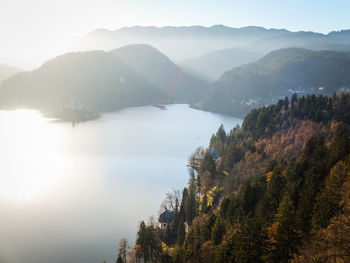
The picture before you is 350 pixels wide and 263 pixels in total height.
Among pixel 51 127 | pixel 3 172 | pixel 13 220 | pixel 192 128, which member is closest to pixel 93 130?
pixel 51 127

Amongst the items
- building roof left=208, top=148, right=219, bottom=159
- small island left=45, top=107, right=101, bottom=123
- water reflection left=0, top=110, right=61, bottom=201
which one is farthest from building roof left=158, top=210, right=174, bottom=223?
small island left=45, top=107, right=101, bottom=123

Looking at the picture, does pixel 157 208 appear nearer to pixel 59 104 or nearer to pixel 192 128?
pixel 192 128

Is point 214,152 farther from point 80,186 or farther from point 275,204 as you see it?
point 275,204

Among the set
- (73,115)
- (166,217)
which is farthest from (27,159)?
(73,115)

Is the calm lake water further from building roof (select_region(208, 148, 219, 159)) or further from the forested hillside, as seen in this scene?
building roof (select_region(208, 148, 219, 159))

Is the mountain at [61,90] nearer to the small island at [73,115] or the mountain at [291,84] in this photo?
the small island at [73,115]
